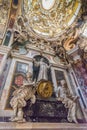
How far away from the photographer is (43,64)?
6.61m

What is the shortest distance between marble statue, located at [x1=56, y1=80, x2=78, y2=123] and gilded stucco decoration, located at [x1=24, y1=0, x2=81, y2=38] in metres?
3.18

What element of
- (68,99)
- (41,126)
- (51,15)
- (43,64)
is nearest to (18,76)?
(43,64)

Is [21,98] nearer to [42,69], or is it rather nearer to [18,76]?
[18,76]

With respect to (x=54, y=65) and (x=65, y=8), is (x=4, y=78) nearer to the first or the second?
(x=54, y=65)

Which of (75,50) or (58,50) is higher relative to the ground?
(58,50)

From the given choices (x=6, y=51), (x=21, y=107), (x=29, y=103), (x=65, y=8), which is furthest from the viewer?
(x=65, y=8)

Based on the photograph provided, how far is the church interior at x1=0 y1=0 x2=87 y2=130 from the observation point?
4.87m

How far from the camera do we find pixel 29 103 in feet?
16.5

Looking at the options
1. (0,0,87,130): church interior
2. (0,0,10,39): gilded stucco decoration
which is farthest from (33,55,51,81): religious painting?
(0,0,10,39): gilded stucco decoration

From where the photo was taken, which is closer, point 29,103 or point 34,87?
point 29,103

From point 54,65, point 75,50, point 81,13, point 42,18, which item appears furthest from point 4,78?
point 81,13

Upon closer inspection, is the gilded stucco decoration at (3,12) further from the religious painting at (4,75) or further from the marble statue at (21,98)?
the marble statue at (21,98)

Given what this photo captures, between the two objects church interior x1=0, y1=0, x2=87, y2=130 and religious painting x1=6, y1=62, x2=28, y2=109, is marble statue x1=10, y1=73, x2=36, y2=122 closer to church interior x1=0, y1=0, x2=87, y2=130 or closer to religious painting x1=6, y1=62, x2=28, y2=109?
church interior x1=0, y1=0, x2=87, y2=130

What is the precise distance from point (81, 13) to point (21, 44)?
3.70 metres
